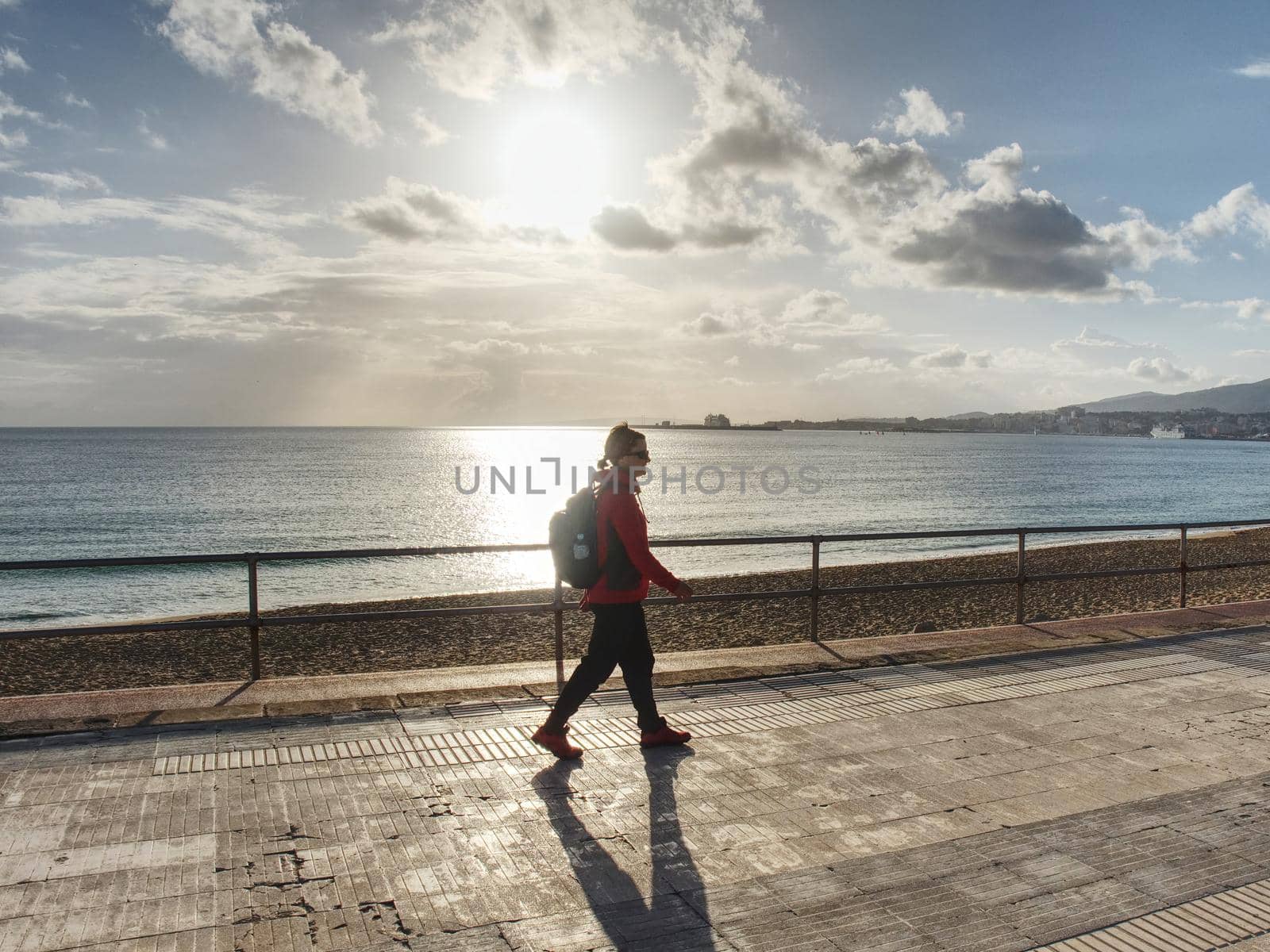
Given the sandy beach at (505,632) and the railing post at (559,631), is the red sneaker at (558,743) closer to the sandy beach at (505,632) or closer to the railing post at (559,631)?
the railing post at (559,631)

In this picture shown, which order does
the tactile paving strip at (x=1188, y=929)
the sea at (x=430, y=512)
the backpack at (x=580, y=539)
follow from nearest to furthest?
the tactile paving strip at (x=1188, y=929) → the backpack at (x=580, y=539) → the sea at (x=430, y=512)

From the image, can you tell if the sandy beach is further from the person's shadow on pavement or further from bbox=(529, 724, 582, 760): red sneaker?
the person's shadow on pavement

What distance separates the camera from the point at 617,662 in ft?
17.3

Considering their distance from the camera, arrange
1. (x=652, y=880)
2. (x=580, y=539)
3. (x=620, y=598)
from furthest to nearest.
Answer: (x=620, y=598)
(x=580, y=539)
(x=652, y=880)

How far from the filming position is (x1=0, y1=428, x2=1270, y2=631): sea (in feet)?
96.0

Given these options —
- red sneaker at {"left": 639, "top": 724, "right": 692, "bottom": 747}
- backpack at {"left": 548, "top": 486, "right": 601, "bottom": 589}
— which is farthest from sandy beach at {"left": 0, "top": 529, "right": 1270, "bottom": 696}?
backpack at {"left": 548, "top": 486, "right": 601, "bottom": 589}

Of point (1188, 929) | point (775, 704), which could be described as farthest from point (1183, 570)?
point (1188, 929)

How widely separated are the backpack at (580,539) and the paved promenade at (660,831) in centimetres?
95

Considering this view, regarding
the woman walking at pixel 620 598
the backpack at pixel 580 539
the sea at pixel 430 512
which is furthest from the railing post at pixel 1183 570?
the sea at pixel 430 512

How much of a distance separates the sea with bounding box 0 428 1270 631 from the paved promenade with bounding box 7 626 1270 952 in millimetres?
10842

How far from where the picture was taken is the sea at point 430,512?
29250mm

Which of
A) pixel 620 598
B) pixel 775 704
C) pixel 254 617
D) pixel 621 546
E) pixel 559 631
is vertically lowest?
pixel 775 704

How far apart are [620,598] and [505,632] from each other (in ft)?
41.9

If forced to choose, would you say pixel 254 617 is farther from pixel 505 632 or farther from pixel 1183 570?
pixel 505 632
